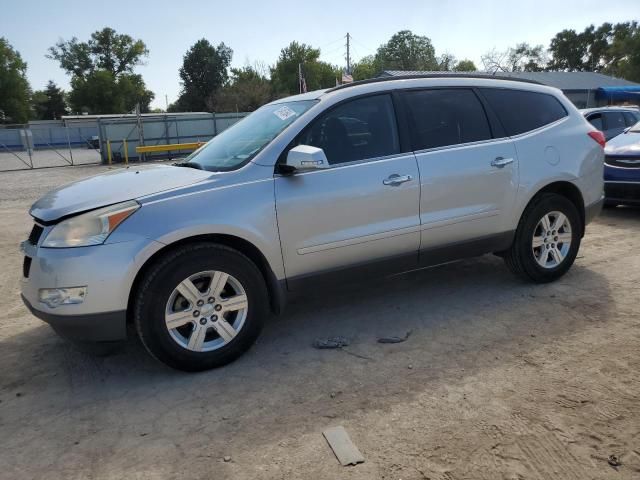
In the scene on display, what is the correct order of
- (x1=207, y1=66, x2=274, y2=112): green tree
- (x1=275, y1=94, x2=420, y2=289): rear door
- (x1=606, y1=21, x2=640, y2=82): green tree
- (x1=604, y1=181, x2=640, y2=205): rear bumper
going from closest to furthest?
(x1=275, y1=94, x2=420, y2=289): rear door < (x1=604, y1=181, x2=640, y2=205): rear bumper < (x1=207, y1=66, x2=274, y2=112): green tree < (x1=606, y1=21, x2=640, y2=82): green tree

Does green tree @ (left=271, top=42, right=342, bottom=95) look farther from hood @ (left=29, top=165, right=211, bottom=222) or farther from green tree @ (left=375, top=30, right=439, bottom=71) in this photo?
hood @ (left=29, top=165, right=211, bottom=222)

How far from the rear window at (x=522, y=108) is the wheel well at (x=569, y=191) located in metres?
0.56

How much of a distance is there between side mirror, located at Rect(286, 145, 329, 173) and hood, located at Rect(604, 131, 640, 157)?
6.08 meters

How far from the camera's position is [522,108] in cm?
461

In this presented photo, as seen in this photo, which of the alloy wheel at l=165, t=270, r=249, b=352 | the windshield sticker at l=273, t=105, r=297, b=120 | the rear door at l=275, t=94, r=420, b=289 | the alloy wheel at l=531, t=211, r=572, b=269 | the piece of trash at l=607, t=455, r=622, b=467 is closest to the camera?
the piece of trash at l=607, t=455, r=622, b=467

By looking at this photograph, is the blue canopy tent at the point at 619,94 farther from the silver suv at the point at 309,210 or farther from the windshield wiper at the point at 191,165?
the windshield wiper at the point at 191,165

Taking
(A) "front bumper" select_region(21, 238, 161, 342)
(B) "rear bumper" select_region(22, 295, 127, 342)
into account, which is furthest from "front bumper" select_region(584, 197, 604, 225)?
(B) "rear bumper" select_region(22, 295, 127, 342)

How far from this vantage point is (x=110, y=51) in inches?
3098

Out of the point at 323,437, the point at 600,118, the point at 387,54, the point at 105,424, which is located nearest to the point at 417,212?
the point at 323,437

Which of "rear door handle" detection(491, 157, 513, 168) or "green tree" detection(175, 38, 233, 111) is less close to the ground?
"green tree" detection(175, 38, 233, 111)

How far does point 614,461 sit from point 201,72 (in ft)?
260

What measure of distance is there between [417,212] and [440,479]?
2110mm

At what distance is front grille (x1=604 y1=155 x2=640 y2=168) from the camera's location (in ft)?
24.1

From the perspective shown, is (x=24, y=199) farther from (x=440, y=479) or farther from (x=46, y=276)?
(x=440, y=479)
